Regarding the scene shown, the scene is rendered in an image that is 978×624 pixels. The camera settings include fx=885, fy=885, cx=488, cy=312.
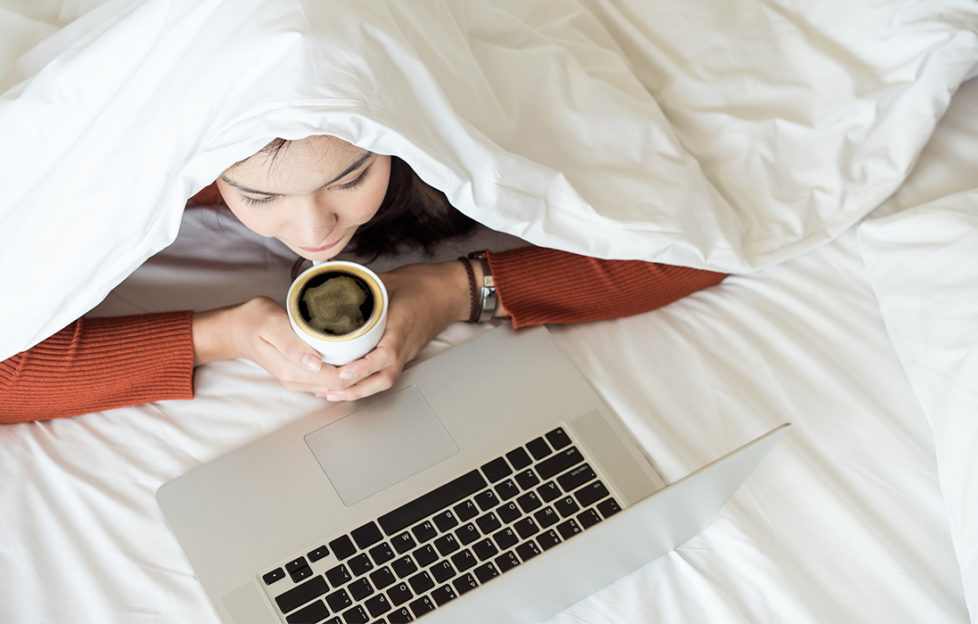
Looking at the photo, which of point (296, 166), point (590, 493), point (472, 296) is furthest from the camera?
point (472, 296)

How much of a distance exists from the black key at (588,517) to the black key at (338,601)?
0.22 m

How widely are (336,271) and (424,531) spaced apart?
0.26 m

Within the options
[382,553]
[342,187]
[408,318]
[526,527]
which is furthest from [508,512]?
[342,187]

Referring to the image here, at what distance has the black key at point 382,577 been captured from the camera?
0.80m

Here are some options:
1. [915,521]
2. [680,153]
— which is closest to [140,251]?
[680,153]

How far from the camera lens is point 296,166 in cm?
75

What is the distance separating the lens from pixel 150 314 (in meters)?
0.95

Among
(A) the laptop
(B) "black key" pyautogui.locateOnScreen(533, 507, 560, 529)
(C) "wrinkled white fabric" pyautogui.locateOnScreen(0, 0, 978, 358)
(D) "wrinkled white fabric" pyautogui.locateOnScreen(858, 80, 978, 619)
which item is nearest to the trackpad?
(A) the laptop

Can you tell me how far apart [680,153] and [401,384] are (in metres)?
0.40

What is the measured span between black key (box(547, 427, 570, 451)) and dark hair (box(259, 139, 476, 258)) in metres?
0.31

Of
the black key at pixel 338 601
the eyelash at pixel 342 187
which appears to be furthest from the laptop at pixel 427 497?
the eyelash at pixel 342 187

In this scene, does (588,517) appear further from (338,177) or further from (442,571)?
(338,177)

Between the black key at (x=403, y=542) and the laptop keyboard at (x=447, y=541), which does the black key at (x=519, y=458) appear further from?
the black key at (x=403, y=542)

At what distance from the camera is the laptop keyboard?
791mm
